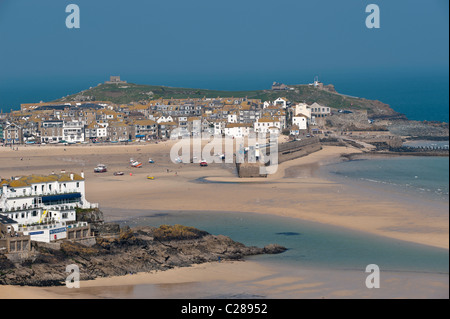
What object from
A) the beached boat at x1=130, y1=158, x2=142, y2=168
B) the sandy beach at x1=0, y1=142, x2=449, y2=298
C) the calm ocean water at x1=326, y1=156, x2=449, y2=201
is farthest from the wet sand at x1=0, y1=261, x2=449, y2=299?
the beached boat at x1=130, y1=158, x2=142, y2=168

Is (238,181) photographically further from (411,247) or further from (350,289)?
(350,289)

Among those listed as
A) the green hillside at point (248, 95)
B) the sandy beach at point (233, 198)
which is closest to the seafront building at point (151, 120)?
the green hillside at point (248, 95)

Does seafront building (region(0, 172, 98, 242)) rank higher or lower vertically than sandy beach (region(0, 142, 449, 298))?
higher

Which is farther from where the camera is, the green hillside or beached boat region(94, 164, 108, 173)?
the green hillside

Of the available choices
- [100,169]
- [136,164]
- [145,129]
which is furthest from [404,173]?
[145,129]

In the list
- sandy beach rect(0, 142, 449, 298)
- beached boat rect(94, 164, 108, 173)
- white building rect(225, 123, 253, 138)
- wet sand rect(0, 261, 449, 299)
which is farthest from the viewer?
white building rect(225, 123, 253, 138)

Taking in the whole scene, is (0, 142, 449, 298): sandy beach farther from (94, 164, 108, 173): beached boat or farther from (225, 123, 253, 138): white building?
(225, 123, 253, 138): white building
